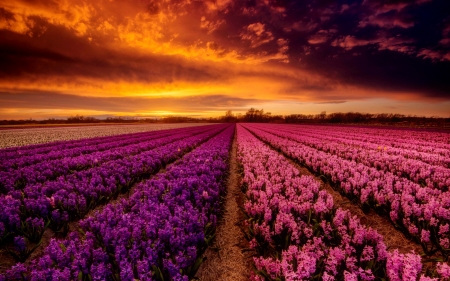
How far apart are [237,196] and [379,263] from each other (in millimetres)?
5478

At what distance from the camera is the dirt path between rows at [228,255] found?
4.28 meters

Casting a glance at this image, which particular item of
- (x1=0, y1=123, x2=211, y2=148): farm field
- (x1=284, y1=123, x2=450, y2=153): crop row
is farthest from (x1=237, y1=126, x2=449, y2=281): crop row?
(x1=0, y1=123, x2=211, y2=148): farm field

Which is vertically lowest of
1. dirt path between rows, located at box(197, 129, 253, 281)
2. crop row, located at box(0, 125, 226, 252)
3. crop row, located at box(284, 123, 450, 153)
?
dirt path between rows, located at box(197, 129, 253, 281)

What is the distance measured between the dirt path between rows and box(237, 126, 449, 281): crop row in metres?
0.39

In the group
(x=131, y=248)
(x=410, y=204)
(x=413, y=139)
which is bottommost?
(x=131, y=248)

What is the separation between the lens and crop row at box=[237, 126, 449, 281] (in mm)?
3084

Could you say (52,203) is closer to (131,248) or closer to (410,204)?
(131,248)

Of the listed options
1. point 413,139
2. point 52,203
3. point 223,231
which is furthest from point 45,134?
point 413,139

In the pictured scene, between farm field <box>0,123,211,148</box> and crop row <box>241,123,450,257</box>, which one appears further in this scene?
farm field <box>0,123,211,148</box>

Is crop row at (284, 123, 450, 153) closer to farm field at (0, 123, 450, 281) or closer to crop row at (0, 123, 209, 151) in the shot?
farm field at (0, 123, 450, 281)

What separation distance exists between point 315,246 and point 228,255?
1.99 meters

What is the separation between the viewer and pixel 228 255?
4.89 m

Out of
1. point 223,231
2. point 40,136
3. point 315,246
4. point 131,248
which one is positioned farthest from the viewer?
point 40,136

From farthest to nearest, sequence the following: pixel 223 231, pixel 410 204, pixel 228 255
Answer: pixel 223 231, pixel 410 204, pixel 228 255
